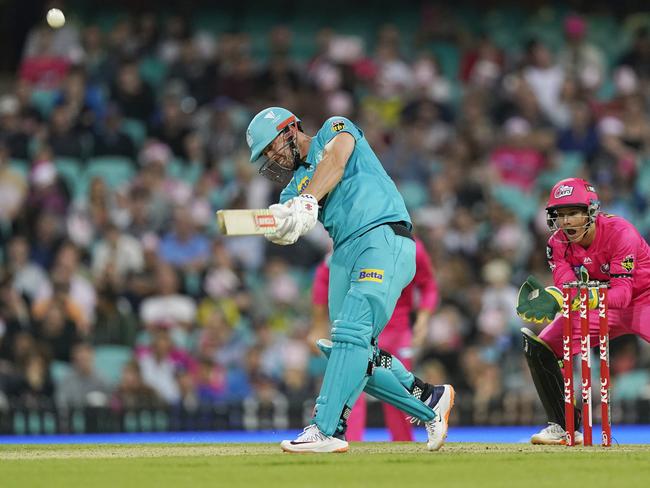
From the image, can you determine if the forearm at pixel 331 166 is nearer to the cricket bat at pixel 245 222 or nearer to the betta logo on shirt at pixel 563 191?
the cricket bat at pixel 245 222

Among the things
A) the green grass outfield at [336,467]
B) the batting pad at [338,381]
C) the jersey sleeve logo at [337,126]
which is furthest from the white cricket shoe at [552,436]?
the jersey sleeve logo at [337,126]

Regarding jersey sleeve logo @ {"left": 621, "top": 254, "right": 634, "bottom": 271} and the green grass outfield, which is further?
jersey sleeve logo @ {"left": 621, "top": 254, "right": 634, "bottom": 271}

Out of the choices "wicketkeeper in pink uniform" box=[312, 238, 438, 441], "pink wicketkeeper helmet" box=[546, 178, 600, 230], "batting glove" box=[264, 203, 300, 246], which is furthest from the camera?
"wicketkeeper in pink uniform" box=[312, 238, 438, 441]

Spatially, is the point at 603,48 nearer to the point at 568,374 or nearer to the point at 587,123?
the point at 587,123

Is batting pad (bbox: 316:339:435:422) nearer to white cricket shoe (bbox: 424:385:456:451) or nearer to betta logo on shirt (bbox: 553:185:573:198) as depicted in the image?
white cricket shoe (bbox: 424:385:456:451)

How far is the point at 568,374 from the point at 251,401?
6331 millimetres

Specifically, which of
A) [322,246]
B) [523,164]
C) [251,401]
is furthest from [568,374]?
[523,164]

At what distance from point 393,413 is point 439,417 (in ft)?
9.05

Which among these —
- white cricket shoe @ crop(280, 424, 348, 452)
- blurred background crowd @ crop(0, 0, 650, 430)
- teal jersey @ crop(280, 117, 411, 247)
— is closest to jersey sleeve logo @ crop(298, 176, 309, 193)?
teal jersey @ crop(280, 117, 411, 247)

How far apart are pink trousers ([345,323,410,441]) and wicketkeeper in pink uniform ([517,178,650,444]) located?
214 cm

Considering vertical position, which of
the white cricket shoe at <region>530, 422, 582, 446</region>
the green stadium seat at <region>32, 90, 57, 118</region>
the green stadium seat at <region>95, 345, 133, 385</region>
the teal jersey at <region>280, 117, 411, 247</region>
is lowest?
the white cricket shoe at <region>530, 422, 582, 446</region>

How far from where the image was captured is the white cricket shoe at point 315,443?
26.0 feet

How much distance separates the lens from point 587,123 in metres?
18.1

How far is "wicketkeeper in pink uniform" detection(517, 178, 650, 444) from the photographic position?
28.0 ft
